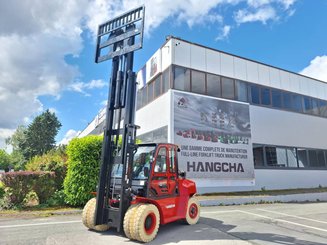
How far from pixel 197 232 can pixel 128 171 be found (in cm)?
245

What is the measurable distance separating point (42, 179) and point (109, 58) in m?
5.91

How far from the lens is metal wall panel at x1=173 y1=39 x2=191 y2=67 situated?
14.5m

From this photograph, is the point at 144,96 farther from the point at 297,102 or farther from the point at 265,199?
the point at 297,102

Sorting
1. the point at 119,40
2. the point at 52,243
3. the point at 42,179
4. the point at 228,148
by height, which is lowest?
the point at 52,243

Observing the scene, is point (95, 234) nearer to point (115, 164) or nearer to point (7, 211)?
point (115, 164)

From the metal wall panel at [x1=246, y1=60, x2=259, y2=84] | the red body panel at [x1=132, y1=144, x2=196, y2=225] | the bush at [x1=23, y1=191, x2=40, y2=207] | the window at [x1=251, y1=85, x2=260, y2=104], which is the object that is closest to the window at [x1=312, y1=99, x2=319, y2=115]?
the window at [x1=251, y1=85, x2=260, y2=104]

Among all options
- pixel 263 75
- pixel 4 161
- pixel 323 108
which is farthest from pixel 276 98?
pixel 4 161

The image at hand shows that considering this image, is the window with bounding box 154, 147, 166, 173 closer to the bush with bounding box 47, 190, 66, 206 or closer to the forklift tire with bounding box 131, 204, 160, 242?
the forklift tire with bounding box 131, 204, 160, 242

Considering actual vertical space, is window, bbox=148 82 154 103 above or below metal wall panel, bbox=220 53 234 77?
below

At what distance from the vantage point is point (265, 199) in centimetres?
1363

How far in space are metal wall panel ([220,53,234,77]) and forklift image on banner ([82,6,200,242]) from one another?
10.3m

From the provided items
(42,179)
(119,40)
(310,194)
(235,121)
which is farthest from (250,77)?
(42,179)

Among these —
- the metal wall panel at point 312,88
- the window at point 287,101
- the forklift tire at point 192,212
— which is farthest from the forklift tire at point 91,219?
the metal wall panel at point 312,88

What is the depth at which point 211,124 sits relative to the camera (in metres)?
15.0
